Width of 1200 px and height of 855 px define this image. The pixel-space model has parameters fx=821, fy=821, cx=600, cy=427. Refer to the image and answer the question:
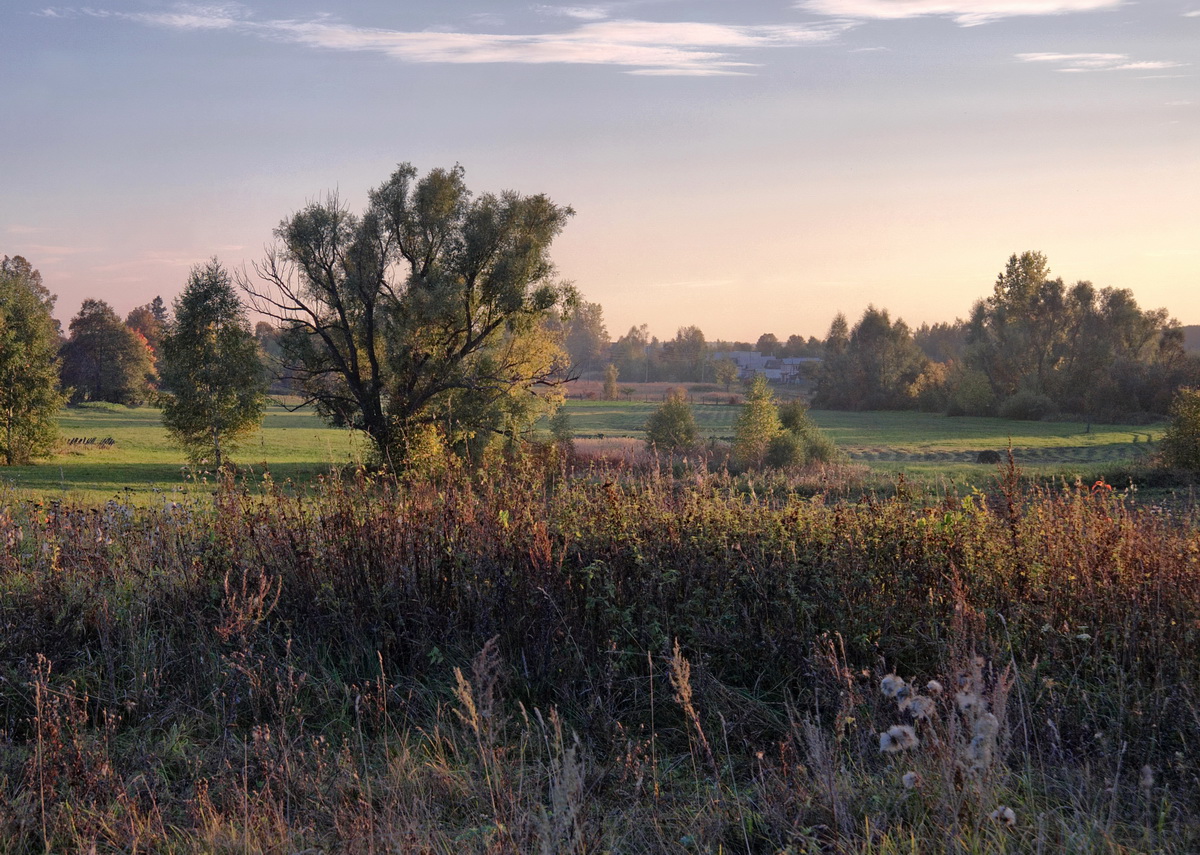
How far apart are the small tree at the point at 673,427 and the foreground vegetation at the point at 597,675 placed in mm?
28510

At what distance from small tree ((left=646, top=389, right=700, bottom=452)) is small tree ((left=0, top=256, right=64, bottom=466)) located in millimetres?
24618

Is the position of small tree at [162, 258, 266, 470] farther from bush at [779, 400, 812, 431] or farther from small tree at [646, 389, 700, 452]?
bush at [779, 400, 812, 431]

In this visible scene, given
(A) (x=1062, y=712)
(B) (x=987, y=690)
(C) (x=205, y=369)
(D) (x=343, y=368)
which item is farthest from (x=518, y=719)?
(C) (x=205, y=369)

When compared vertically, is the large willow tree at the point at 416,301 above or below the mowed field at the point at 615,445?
above

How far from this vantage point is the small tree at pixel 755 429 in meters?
31.3

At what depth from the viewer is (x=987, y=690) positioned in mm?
3842

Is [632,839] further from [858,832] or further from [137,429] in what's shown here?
[137,429]

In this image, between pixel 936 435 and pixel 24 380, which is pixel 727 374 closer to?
pixel 936 435

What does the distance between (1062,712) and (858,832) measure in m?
1.58

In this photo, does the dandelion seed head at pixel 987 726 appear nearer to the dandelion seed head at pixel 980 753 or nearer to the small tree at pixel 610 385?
the dandelion seed head at pixel 980 753

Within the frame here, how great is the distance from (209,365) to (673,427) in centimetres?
1848

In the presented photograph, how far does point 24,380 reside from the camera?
1292 inches

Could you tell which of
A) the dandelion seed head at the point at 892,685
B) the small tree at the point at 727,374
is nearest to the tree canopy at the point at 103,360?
the small tree at the point at 727,374

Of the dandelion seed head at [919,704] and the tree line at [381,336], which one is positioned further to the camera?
the tree line at [381,336]
